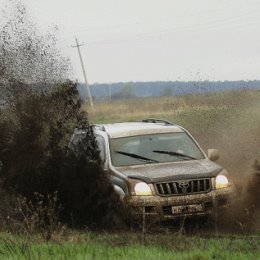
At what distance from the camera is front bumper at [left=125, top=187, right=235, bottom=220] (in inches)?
377

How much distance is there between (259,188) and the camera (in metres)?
11.4

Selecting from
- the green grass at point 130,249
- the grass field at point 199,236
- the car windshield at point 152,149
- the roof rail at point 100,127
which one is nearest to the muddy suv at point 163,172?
the car windshield at point 152,149

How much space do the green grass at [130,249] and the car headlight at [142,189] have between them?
1351mm

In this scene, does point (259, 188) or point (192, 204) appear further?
point (259, 188)

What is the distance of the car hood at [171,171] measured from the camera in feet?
32.0

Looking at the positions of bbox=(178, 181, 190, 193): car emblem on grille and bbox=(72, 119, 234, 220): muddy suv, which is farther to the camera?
bbox=(178, 181, 190, 193): car emblem on grille

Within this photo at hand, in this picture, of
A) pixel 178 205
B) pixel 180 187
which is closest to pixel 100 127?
pixel 180 187

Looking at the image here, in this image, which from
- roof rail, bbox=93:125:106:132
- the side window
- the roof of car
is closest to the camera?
the side window

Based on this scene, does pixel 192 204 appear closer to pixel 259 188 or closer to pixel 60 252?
pixel 259 188

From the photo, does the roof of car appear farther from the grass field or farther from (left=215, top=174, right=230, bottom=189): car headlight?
the grass field

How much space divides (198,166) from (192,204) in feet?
2.61

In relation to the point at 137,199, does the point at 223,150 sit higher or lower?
lower

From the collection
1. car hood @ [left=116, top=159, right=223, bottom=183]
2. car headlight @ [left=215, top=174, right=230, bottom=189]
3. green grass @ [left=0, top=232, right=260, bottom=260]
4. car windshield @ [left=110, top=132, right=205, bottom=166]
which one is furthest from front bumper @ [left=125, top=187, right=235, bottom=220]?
green grass @ [left=0, top=232, right=260, bottom=260]

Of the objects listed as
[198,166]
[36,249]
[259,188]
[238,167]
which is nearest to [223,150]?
[238,167]
